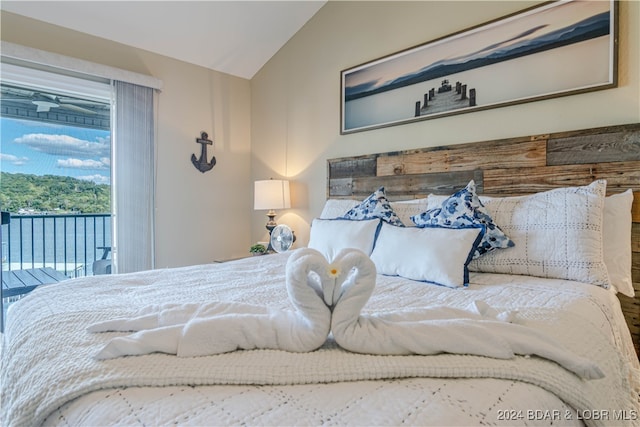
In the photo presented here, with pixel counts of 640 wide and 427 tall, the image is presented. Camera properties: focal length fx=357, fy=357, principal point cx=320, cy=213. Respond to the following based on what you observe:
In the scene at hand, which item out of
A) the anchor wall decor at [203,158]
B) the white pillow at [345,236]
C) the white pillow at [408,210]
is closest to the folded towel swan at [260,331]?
the white pillow at [345,236]

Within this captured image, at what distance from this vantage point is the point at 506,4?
2131 millimetres

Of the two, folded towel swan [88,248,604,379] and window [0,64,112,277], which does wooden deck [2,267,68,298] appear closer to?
window [0,64,112,277]

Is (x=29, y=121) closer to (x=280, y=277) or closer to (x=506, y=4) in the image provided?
(x=280, y=277)

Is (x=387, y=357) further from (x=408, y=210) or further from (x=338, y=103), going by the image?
(x=338, y=103)

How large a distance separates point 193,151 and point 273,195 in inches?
35.9

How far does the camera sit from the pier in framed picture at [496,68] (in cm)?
183

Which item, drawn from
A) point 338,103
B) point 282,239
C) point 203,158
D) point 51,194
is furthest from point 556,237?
point 51,194

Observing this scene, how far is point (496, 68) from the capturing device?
7.07 ft

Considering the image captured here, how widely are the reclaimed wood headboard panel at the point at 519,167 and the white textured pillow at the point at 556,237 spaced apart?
0.77 ft

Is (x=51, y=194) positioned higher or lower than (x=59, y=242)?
higher

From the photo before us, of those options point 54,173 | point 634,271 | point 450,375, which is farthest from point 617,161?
point 54,173

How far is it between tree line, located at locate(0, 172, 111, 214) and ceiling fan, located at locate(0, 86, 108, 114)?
0.53m

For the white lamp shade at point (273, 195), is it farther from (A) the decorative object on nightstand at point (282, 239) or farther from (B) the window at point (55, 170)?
(B) the window at point (55, 170)

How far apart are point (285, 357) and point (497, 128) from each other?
1.99 metres
